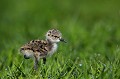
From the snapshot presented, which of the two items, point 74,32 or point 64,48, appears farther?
point 74,32

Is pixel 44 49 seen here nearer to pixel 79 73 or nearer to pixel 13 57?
pixel 79 73

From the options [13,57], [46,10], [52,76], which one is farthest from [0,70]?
[46,10]

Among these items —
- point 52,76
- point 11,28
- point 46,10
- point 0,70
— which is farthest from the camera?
point 46,10

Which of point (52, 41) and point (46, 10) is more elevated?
point (46, 10)

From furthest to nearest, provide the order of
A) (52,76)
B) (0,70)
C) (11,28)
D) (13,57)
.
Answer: (11,28), (13,57), (0,70), (52,76)

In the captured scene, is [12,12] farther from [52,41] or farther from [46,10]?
[52,41]

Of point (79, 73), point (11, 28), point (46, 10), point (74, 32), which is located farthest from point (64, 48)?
point (46, 10)

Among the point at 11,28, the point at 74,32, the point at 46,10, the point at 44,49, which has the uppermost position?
the point at 46,10
